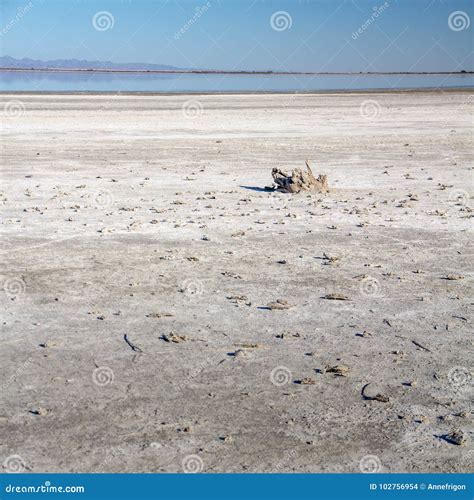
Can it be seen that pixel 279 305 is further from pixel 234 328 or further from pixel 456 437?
pixel 456 437

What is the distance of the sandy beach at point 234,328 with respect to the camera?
5.43m

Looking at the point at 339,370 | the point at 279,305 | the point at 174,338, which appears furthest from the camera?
the point at 279,305

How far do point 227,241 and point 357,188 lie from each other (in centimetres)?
627

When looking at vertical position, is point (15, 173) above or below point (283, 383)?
below

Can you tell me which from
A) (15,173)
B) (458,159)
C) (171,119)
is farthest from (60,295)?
(171,119)

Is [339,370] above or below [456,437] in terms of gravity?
below

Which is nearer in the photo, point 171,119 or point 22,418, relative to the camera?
point 22,418

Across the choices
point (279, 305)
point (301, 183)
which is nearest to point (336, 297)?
point (279, 305)

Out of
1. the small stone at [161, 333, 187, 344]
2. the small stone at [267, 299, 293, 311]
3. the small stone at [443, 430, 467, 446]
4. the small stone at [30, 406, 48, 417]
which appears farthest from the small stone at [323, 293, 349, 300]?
the small stone at [30, 406, 48, 417]

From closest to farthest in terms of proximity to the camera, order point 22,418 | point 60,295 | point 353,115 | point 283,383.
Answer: point 22,418 → point 283,383 → point 60,295 → point 353,115

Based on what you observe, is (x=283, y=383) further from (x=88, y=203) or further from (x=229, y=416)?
(x=88, y=203)

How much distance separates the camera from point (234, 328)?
7.70m

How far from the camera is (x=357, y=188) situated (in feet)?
56.5
